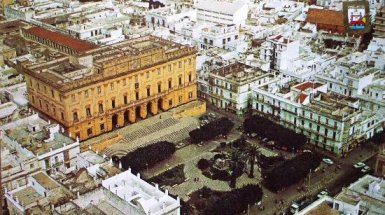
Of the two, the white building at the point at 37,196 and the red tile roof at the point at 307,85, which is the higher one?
the red tile roof at the point at 307,85

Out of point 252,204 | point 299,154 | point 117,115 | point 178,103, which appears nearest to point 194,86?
point 178,103

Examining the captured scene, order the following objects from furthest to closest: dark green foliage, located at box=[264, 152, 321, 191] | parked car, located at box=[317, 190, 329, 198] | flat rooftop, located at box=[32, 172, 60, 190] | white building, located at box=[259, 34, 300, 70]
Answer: white building, located at box=[259, 34, 300, 70]
dark green foliage, located at box=[264, 152, 321, 191]
parked car, located at box=[317, 190, 329, 198]
flat rooftop, located at box=[32, 172, 60, 190]

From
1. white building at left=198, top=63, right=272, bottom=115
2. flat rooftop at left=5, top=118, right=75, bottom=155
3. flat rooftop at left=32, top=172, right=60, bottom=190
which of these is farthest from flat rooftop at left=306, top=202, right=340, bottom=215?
white building at left=198, top=63, right=272, bottom=115

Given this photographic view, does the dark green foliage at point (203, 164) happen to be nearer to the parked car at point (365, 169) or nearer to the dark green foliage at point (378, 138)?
the parked car at point (365, 169)

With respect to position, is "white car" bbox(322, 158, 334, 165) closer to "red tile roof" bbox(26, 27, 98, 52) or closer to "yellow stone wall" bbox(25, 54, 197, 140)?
"yellow stone wall" bbox(25, 54, 197, 140)

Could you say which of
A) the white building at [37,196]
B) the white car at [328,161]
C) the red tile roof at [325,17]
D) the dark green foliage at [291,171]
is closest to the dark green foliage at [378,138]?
the white car at [328,161]

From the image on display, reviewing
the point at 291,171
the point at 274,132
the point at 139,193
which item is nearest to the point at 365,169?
the point at 291,171
